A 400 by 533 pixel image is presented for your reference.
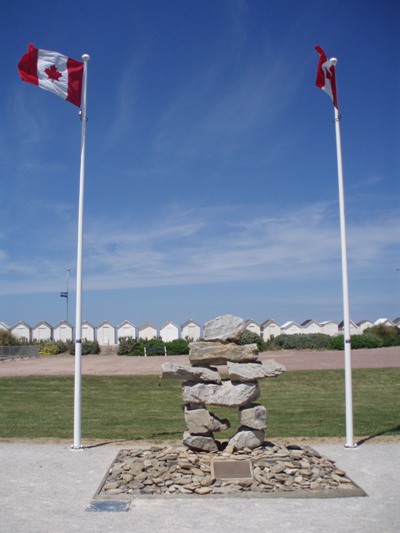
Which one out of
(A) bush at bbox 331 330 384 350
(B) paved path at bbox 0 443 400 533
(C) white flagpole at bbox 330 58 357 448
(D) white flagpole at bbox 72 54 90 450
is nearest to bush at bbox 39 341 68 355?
(A) bush at bbox 331 330 384 350

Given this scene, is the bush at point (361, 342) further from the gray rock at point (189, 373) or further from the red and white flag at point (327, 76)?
the gray rock at point (189, 373)

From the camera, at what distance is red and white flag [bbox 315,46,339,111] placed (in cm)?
1118

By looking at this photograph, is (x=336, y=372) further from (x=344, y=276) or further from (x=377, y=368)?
(x=344, y=276)

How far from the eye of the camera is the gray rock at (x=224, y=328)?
31.0 ft

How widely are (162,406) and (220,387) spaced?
9488mm

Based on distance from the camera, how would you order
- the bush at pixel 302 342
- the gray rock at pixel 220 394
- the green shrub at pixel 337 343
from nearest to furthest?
1. the gray rock at pixel 220 394
2. the green shrub at pixel 337 343
3. the bush at pixel 302 342

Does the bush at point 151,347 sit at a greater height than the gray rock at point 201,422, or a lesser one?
lesser

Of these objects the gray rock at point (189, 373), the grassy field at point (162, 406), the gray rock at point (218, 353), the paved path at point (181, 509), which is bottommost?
the grassy field at point (162, 406)

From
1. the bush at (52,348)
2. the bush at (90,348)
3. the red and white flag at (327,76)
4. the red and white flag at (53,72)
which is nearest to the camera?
the red and white flag at (53,72)

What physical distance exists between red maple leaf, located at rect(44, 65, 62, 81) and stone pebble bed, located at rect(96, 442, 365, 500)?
285 inches

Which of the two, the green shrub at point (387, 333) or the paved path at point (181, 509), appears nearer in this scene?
the paved path at point (181, 509)

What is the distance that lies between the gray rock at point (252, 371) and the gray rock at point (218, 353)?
12 centimetres

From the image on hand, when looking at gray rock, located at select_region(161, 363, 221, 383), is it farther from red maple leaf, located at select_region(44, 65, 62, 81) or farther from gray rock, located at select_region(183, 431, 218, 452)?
red maple leaf, located at select_region(44, 65, 62, 81)

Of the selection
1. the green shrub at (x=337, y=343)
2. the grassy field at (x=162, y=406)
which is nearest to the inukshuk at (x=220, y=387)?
the grassy field at (x=162, y=406)
